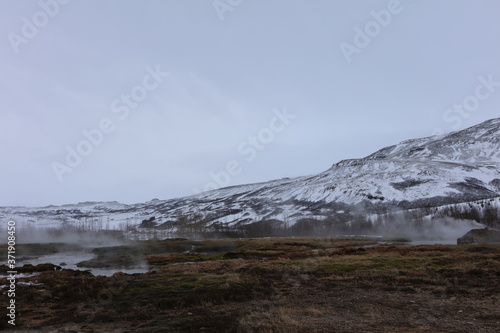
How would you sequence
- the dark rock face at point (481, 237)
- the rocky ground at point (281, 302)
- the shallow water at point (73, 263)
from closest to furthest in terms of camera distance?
the rocky ground at point (281, 302) → the shallow water at point (73, 263) → the dark rock face at point (481, 237)

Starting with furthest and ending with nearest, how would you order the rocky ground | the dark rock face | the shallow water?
the dark rock face, the shallow water, the rocky ground

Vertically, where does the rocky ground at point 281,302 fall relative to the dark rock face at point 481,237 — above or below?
above

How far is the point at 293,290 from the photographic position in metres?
31.5

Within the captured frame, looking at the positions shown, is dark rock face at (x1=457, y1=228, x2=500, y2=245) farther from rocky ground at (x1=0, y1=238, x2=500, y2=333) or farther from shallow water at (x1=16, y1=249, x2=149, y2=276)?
shallow water at (x1=16, y1=249, x2=149, y2=276)

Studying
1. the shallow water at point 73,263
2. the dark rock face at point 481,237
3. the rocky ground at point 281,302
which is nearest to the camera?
the rocky ground at point 281,302

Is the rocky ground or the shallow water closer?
the rocky ground

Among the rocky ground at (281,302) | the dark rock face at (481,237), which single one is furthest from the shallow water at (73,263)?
the dark rock face at (481,237)

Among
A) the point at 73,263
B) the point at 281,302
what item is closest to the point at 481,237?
the point at 281,302

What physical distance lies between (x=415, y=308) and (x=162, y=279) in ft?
79.9

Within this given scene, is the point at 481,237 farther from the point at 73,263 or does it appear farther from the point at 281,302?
the point at 73,263

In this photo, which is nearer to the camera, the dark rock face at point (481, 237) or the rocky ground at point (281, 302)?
the rocky ground at point (281, 302)

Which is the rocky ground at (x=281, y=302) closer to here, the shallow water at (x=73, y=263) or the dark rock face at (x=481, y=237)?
the shallow water at (x=73, y=263)

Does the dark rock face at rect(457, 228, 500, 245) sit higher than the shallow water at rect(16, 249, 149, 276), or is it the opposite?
the shallow water at rect(16, 249, 149, 276)

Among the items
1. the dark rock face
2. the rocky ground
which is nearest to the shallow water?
the rocky ground
